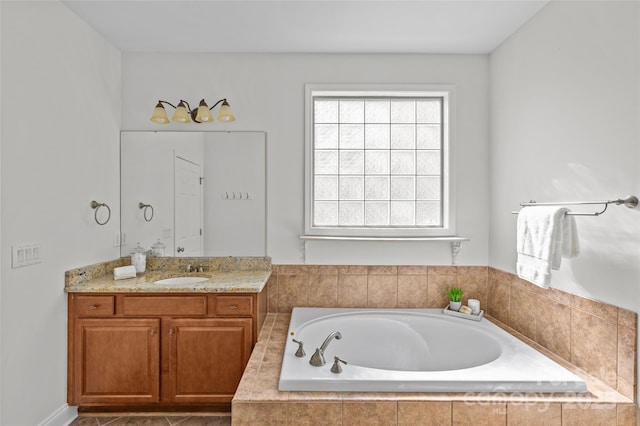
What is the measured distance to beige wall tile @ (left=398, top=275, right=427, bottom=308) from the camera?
286 centimetres

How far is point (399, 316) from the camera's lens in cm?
268

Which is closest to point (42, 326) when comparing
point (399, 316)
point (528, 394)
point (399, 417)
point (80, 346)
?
point (80, 346)

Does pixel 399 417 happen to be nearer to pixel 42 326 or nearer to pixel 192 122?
pixel 42 326

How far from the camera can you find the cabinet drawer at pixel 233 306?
2.30m

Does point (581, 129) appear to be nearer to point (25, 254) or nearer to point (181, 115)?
point (181, 115)

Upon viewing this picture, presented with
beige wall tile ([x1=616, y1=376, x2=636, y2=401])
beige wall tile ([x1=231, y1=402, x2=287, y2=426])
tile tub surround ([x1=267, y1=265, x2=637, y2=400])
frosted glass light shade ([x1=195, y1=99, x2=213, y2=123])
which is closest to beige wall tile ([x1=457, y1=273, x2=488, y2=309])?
tile tub surround ([x1=267, y1=265, x2=637, y2=400])

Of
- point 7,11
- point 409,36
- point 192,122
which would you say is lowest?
point 192,122

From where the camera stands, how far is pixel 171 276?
2695 millimetres

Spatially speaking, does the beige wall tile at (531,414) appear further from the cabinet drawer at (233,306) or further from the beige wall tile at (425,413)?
the cabinet drawer at (233,306)

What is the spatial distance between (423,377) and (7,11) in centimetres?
264

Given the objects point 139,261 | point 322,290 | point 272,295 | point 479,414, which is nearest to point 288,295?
point 272,295

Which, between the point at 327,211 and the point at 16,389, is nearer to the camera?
the point at 16,389

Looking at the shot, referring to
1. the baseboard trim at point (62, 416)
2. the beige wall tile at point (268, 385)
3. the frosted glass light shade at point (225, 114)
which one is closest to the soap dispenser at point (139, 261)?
the baseboard trim at point (62, 416)

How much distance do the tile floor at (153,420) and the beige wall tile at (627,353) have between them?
81.2 inches
